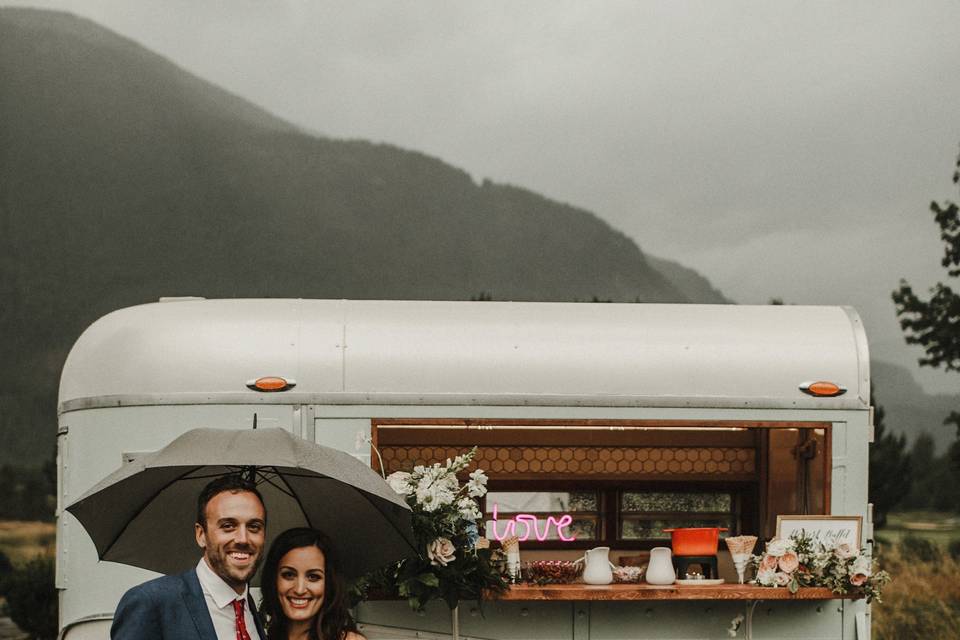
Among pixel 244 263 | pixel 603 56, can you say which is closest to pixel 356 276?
pixel 244 263

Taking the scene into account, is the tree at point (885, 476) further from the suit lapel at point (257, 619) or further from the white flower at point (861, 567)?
the suit lapel at point (257, 619)

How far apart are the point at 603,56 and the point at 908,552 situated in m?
20.5

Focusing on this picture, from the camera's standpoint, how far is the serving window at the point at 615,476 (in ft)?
24.8

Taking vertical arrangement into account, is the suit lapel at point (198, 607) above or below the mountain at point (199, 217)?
below

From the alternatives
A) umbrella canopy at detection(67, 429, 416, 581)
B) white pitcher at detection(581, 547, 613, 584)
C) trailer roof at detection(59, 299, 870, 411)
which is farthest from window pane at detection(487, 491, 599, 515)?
umbrella canopy at detection(67, 429, 416, 581)

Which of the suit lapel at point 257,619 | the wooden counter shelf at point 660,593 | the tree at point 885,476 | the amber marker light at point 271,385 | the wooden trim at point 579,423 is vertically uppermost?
the amber marker light at point 271,385

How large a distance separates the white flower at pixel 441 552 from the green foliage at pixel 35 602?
8244 millimetres

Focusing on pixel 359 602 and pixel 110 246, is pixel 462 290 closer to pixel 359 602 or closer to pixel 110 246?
pixel 110 246

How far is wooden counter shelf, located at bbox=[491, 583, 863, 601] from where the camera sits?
586cm

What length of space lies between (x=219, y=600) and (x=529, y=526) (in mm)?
4362

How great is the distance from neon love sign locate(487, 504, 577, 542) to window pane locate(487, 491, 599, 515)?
0.17 ft

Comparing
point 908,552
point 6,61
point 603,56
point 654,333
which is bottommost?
point 908,552

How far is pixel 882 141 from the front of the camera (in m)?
29.2

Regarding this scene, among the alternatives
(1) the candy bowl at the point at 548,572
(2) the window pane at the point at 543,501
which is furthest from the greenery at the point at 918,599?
(1) the candy bowl at the point at 548,572
